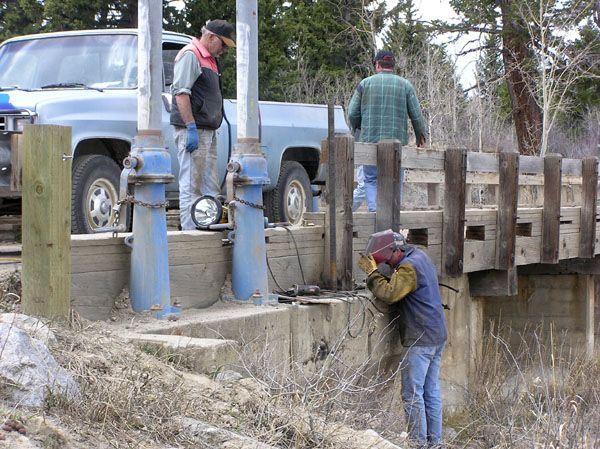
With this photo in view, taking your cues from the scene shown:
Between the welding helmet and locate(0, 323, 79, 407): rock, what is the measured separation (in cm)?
397

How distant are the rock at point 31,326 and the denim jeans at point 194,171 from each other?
2.68 metres

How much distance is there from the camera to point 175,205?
10.2 metres

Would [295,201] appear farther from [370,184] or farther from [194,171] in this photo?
[194,171]

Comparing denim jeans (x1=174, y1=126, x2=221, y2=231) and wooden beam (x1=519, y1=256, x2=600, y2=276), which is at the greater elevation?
denim jeans (x1=174, y1=126, x2=221, y2=231)

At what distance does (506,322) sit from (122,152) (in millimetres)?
7067

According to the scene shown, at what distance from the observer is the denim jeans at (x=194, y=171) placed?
26.4ft

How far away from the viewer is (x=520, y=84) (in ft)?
91.4

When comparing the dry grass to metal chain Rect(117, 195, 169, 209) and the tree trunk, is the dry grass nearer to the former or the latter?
metal chain Rect(117, 195, 169, 209)

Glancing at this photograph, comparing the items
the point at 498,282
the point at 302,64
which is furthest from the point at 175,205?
the point at 302,64

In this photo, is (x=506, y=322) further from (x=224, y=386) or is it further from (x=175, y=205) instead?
(x=224, y=386)

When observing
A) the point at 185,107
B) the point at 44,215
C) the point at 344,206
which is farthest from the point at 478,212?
the point at 44,215

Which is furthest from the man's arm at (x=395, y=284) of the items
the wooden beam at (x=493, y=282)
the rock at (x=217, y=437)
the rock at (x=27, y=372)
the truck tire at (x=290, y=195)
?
the rock at (x=27, y=372)

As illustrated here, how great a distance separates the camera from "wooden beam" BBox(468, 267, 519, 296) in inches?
456

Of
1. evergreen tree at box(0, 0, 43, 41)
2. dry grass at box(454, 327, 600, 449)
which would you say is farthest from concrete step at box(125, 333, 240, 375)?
evergreen tree at box(0, 0, 43, 41)
